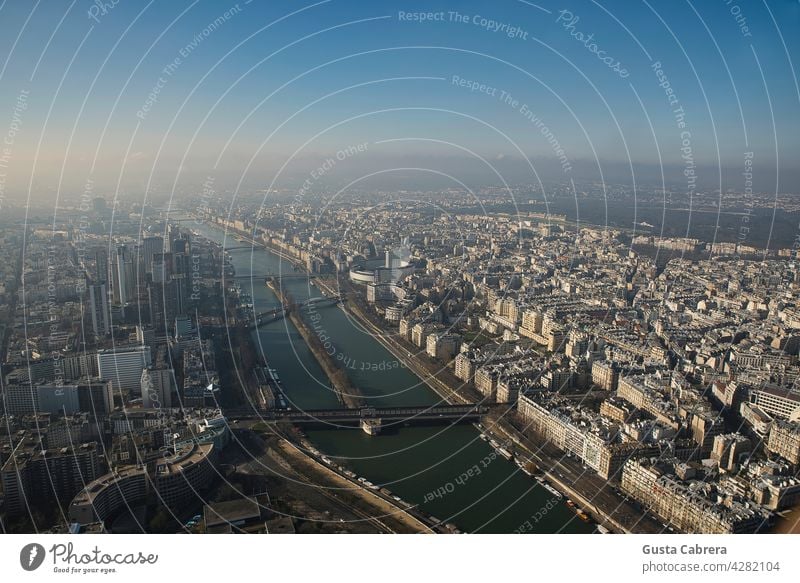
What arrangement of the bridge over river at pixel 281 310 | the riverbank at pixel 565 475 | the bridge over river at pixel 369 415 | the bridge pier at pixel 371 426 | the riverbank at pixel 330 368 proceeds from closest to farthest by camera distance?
the riverbank at pixel 565 475, the bridge pier at pixel 371 426, the bridge over river at pixel 369 415, the riverbank at pixel 330 368, the bridge over river at pixel 281 310

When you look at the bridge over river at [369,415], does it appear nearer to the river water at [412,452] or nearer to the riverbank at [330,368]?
the river water at [412,452]

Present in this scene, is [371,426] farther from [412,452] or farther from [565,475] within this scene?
[565,475]

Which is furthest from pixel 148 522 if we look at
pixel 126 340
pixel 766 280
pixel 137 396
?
pixel 766 280

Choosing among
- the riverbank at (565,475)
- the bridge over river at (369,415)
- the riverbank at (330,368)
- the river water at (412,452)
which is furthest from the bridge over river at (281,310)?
the bridge over river at (369,415)

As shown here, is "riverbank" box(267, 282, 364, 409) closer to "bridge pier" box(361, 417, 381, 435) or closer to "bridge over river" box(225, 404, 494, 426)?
"bridge over river" box(225, 404, 494, 426)

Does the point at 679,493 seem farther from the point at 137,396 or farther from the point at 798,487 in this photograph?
the point at 137,396

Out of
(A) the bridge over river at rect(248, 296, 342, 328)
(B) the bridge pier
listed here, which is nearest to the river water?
(B) the bridge pier

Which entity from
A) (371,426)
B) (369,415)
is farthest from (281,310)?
(371,426)
